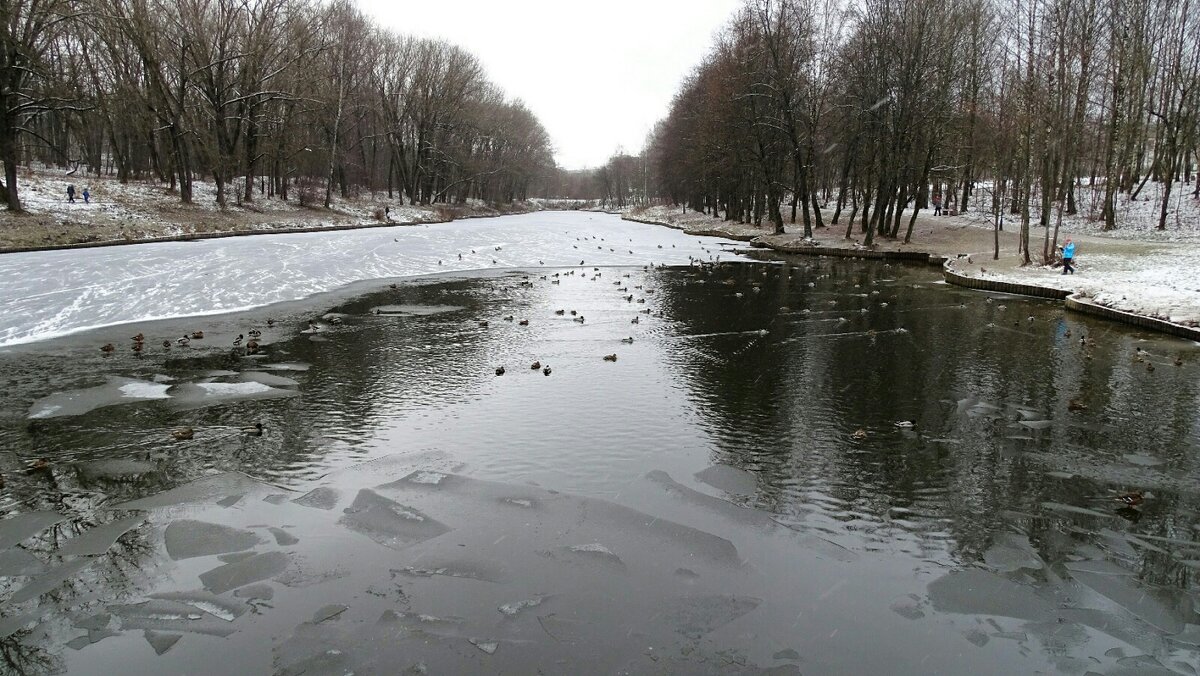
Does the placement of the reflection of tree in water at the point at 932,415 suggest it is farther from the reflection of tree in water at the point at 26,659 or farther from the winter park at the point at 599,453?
the reflection of tree in water at the point at 26,659

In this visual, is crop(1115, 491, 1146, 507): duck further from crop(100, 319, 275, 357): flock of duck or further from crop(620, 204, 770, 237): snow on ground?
crop(620, 204, 770, 237): snow on ground

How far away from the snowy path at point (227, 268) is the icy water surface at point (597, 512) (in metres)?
4.27

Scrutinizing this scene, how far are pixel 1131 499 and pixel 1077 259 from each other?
81.7 ft

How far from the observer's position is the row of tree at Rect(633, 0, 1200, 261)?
89.3 ft

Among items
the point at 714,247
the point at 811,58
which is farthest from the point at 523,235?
the point at 811,58

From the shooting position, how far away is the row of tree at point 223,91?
3219 centimetres

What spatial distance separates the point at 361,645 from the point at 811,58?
1664 inches

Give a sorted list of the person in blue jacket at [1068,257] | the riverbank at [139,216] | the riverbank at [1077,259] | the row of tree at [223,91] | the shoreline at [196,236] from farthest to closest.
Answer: the row of tree at [223,91]
the riverbank at [139,216]
the shoreline at [196,236]
the person in blue jacket at [1068,257]
the riverbank at [1077,259]

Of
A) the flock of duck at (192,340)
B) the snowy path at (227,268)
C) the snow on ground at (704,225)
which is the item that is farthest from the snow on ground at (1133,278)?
the flock of duck at (192,340)

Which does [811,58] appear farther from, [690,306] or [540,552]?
[540,552]

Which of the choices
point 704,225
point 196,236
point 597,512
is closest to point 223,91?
point 196,236

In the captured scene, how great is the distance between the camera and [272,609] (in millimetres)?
5059

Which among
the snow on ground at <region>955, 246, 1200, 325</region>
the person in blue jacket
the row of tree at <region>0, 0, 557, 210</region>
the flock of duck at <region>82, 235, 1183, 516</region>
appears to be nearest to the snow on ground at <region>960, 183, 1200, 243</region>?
the snow on ground at <region>955, 246, 1200, 325</region>

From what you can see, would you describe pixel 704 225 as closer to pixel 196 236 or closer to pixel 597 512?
pixel 196 236
